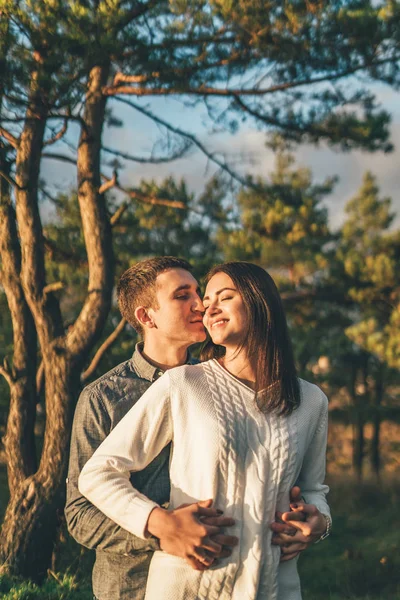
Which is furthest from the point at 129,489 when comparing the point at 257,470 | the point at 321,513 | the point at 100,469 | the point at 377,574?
the point at 377,574

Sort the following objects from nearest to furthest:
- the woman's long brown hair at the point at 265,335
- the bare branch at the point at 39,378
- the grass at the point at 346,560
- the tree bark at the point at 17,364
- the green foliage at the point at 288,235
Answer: the woman's long brown hair at the point at 265,335, the grass at the point at 346,560, the tree bark at the point at 17,364, the bare branch at the point at 39,378, the green foliage at the point at 288,235

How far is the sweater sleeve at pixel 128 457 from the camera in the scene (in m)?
2.25

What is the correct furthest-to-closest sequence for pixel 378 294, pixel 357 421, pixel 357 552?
1. pixel 357 421
2. pixel 378 294
3. pixel 357 552

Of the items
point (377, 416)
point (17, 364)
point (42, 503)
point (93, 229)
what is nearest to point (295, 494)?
point (42, 503)

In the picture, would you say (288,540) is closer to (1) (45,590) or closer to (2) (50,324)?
(1) (45,590)

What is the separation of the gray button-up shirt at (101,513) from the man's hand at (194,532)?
166mm

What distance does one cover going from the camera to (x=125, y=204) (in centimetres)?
715

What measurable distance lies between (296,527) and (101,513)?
67 cm

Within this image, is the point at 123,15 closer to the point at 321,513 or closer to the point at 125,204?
the point at 125,204

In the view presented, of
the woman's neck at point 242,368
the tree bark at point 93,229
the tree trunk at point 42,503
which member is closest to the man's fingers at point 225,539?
the woman's neck at point 242,368

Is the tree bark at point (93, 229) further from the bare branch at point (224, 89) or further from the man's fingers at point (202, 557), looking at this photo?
the man's fingers at point (202, 557)

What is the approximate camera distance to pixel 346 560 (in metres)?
8.88

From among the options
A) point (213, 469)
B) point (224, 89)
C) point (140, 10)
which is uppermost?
point (140, 10)

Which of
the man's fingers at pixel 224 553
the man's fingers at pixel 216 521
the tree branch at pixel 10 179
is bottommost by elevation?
the man's fingers at pixel 224 553
